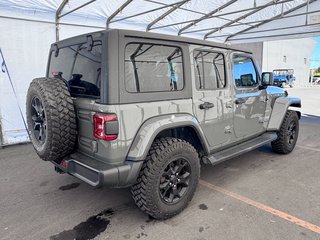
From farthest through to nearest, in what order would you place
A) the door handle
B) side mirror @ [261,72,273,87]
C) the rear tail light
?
side mirror @ [261,72,273,87], the door handle, the rear tail light

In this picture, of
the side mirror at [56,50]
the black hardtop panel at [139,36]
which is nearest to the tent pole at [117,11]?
the side mirror at [56,50]

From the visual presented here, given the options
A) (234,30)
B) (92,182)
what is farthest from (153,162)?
(234,30)

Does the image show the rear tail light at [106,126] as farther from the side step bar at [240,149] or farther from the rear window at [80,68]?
the side step bar at [240,149]

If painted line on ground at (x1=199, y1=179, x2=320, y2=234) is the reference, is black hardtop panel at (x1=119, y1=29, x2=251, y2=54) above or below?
above

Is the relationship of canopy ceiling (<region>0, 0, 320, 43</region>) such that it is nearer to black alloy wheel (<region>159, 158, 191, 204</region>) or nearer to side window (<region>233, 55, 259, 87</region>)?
side window (<region>233, 55, 259, 87</region>)

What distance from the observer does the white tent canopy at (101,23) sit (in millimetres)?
5438

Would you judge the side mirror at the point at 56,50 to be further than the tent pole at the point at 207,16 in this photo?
No

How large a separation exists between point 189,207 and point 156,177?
757 millimetres

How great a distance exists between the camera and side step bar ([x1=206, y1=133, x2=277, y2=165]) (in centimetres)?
319

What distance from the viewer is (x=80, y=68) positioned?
263cm

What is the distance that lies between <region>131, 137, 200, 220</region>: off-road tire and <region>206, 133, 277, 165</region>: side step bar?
2.03ft

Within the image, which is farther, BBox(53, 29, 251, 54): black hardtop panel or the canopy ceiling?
the canopy ceiling

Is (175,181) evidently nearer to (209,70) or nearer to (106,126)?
(106,126)

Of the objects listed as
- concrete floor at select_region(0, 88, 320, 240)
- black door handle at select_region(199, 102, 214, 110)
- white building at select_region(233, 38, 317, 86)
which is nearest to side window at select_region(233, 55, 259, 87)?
black door handle at select_region(199, 102, 214, 110)
